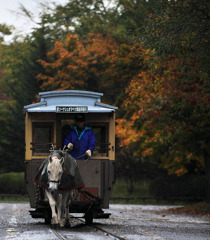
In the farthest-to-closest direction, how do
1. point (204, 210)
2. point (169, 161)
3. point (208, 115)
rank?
point (169, 161), point (204, 210), point (208, 115)

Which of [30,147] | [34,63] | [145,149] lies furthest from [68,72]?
[30,147]

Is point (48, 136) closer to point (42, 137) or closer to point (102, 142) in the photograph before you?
point (42, 137)

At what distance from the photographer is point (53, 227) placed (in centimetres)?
1326

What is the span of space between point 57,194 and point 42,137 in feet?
6.90

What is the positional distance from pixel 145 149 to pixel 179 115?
39.3 feet

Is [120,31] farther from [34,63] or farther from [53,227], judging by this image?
[53,227]

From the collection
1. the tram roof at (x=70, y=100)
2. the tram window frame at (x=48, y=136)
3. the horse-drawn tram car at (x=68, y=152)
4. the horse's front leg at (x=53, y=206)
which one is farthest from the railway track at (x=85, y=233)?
the tram roof at (x=70, y=100)

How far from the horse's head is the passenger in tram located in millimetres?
1364

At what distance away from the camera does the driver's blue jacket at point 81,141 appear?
14094mm

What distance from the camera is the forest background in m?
18.0

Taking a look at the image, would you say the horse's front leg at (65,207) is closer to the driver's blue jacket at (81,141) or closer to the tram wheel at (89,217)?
the tram wheel at (89,217)

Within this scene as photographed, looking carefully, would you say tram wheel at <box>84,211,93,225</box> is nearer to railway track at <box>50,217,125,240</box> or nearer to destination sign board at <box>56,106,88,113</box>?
railway track at <box>50,217,125,240</box>

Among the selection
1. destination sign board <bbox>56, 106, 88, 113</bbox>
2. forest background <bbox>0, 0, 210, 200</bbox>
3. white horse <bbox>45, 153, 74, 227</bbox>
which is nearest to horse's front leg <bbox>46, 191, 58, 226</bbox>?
white horse <bbox>45, 153, 74, 227</bbox>

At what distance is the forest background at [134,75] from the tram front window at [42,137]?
450cm
